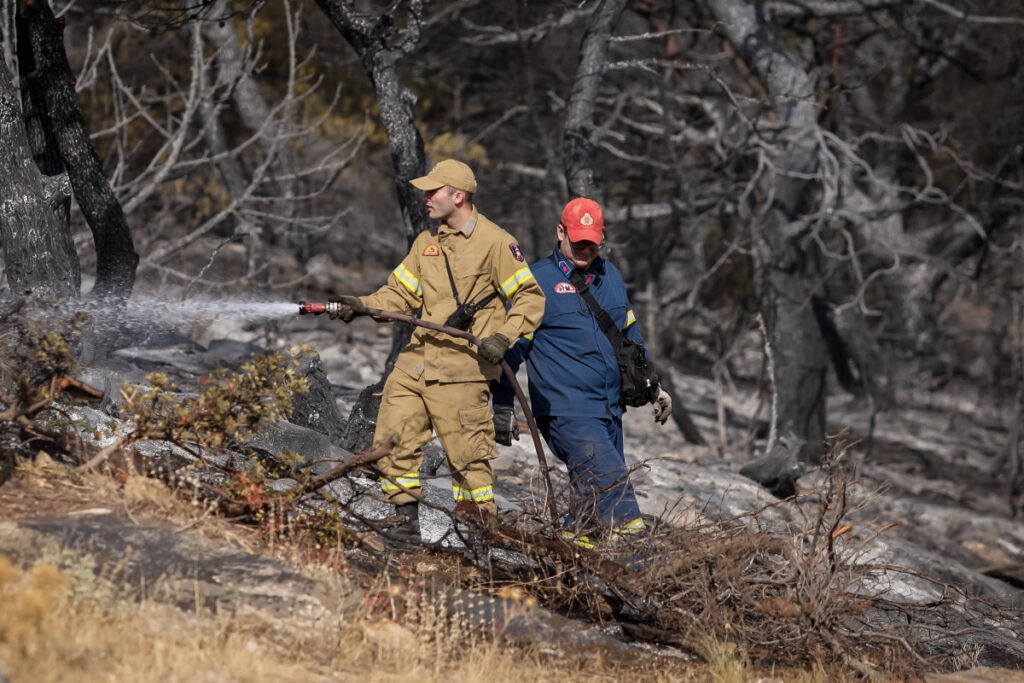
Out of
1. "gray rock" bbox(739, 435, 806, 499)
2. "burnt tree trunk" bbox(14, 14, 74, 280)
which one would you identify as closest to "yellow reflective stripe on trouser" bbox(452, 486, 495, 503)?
"burnt tree trunk" bbox(14, 14, 74, 280)

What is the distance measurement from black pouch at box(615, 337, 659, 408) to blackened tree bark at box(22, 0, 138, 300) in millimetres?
3611

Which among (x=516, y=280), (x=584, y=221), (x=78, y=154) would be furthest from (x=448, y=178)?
(x=78, y=154)

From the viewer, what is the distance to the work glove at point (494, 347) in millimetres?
4992

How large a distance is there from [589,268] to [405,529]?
1570 mm

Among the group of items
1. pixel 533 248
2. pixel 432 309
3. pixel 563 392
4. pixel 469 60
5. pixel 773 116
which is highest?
pixel 469 60

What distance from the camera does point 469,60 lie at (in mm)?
17047

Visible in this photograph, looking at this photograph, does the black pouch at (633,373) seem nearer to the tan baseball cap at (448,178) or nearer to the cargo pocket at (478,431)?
the cargo pocket at (478,431)

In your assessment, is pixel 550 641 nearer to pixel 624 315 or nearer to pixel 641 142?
pixel 624 315

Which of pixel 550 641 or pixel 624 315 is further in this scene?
pixel 624 315

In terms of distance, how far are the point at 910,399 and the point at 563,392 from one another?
14.1 meters

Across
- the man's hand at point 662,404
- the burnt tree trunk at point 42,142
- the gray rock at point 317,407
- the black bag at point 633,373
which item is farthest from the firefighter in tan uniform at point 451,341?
the burnt tree trunk at point 42,142

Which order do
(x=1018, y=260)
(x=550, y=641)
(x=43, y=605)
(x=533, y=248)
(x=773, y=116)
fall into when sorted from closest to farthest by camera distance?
(x=43, y=605) → (x=550, y=641) → (x=773, y=116) → (x=533, y=248) → (x=1018, y=260)

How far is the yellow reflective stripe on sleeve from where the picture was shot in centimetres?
518

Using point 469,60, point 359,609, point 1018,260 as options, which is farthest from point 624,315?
point 1018,260
